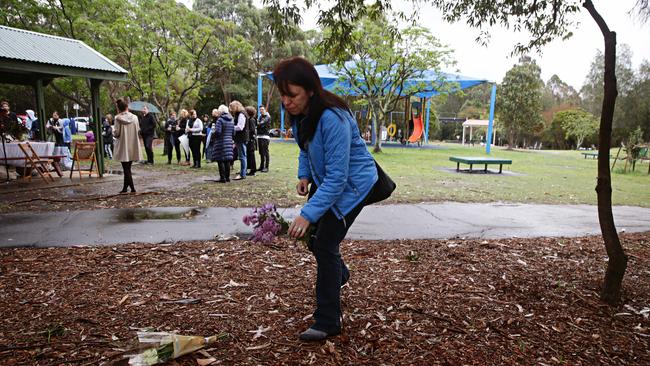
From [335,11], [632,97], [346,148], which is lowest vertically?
[346,148]

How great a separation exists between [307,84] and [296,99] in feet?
0.34

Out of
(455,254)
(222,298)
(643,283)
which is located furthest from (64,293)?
(643,283)

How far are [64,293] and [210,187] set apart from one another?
561 centimetres

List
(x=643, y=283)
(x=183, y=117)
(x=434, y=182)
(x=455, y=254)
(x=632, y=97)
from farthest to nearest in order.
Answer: (x=632, y=97) < (x=183, y=117) < (x=434, y=182) < (x=455, y=254) < (x=643, y=283)

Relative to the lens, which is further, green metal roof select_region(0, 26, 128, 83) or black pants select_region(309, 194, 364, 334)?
green metal roof select_region(0, 26, 128, 83)

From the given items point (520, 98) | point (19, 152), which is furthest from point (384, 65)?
point (520, 98)

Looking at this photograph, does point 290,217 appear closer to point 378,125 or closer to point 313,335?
point 313,335

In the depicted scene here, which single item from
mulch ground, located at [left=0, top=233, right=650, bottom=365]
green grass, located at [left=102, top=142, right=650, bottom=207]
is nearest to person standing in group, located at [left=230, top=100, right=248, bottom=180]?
→ green grass, located at [left=102, top=142, right=650, bottom=207]

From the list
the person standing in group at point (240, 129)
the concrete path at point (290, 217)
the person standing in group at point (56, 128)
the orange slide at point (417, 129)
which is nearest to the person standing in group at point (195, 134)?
the person standing in group at point (240, 129)

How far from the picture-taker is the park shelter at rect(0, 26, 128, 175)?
339 inches

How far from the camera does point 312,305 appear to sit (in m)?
3.00

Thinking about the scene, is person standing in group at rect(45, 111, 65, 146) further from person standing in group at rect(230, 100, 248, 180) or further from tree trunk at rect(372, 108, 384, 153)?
tree trunk at rect(372, 108, 384, 153)

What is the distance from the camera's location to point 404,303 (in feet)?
10.0

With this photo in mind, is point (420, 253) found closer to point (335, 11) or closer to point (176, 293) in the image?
point (176, 293)
